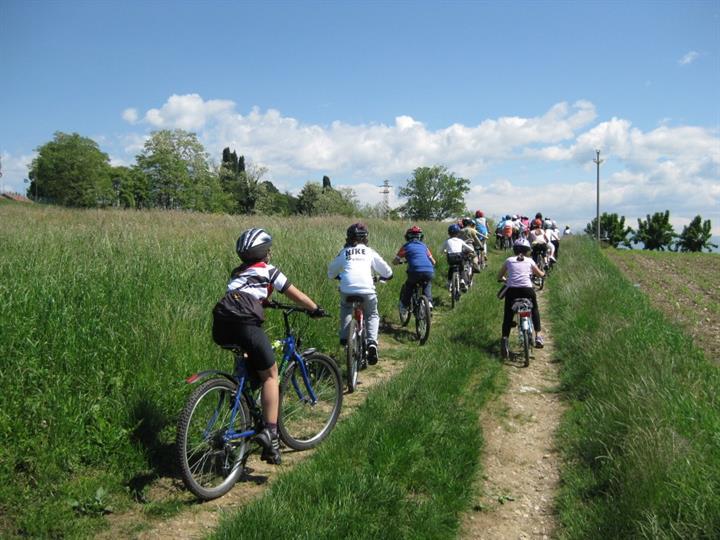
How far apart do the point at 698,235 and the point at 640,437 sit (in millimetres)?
86089

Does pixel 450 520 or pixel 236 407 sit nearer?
pixel 450 520

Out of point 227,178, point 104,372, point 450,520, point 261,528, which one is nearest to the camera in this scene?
point 261,528

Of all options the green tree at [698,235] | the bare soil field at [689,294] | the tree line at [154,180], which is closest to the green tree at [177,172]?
the tree line at [154,180]

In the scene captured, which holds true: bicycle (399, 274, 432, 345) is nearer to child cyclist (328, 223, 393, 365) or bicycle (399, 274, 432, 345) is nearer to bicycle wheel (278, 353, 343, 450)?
child cyclist (328, 223, 393, 365)

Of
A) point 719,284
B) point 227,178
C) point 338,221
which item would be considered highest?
point 227,178

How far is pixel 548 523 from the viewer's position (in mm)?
4078

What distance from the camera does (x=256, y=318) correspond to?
4.33m

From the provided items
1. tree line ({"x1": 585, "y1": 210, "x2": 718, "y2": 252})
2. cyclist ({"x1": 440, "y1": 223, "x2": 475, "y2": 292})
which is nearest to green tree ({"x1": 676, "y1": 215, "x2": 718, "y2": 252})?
tree line ({"x1": 585, "y1": 210, "x2": 718, "y2": 252})

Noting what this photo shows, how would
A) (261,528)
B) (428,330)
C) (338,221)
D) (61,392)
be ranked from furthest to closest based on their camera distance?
(338,221) < (428,330) < (61,392) < (261,528)

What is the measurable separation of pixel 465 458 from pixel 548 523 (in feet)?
2.94

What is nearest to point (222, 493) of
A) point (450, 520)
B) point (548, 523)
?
point (450, 520)

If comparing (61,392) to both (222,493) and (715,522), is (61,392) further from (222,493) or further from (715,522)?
(715,522)

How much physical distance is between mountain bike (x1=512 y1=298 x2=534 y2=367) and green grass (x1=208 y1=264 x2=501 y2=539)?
5.25 ft

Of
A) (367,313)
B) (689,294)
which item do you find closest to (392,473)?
(367,313)
